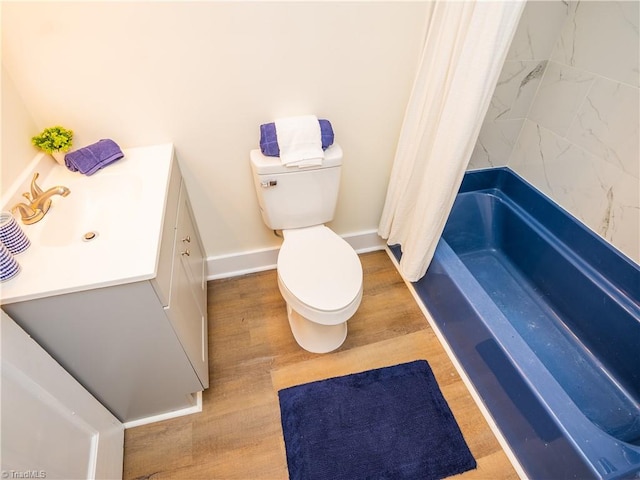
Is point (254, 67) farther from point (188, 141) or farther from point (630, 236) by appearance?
point (630, 236)

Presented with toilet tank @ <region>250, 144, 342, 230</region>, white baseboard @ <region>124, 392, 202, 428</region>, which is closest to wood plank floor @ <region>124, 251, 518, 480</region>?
white baseboard @ <region>124, 392, 202, 428</region>

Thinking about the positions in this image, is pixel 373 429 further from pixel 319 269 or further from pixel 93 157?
pixel 93 157

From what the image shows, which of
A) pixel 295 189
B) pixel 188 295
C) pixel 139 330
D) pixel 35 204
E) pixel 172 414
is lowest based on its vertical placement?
pixel 172 414

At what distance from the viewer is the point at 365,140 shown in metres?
1.55

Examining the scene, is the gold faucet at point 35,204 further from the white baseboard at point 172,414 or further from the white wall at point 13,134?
the white baseboard at point 172,414

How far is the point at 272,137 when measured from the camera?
131 cm

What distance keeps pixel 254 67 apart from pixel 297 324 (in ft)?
3.63

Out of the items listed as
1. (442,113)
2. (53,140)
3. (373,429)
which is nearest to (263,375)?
(373,429)

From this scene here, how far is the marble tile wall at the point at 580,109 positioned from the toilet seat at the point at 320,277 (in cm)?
110

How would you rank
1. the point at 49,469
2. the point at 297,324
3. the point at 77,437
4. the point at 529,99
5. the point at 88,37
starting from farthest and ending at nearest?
the point at 529,99, the point at 297,324, the point at 88,37, the point at 77,437, the point at 49,469

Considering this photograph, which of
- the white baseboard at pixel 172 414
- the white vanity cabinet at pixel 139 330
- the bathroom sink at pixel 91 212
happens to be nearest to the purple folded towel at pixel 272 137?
the white vanity cabinet at pixel 139 330

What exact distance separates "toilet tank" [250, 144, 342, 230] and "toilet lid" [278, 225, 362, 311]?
0.24 ft

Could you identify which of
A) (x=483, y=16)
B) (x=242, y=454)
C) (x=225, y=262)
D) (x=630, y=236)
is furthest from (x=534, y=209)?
(x=242, y=454)

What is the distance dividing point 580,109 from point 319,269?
138 cm
